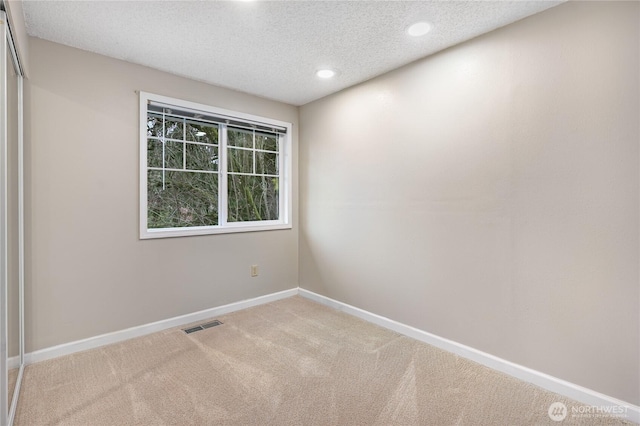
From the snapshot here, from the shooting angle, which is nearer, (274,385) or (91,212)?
(274,385)

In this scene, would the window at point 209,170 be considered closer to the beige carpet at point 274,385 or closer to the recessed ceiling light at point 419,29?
the beige carpet at point 274,385

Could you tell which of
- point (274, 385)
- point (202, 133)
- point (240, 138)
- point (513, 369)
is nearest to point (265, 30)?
point (202, 133)

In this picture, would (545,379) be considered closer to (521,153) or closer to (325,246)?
(521,153)

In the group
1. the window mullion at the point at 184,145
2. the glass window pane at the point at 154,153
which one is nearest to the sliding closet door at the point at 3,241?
the glass window pane at the point at 154,153

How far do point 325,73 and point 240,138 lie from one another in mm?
1215

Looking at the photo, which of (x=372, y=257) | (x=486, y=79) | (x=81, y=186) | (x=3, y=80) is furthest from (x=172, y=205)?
(x=486, y=79)

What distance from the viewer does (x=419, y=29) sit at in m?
2.18

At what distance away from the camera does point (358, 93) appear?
3.16m

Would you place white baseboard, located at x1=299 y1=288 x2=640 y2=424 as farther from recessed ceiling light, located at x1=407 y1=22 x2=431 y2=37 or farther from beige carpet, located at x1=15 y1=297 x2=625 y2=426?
recessed ceiling light, located at x1=407 y1=22 x2=431 y2=37

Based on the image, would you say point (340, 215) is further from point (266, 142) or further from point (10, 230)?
point (10, 230)

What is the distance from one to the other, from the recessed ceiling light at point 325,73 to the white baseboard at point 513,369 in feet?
7.46

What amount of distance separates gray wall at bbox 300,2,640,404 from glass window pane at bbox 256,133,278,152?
3.58 ft

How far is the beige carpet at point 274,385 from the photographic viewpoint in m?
1.74

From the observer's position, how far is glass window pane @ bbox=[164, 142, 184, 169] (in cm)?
302
